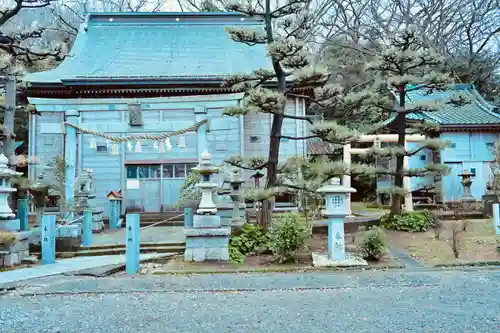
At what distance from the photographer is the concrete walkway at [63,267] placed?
23.0 ft

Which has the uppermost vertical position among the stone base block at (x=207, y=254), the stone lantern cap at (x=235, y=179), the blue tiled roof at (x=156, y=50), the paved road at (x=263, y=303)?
the blue tiled roof at (x=156, y=50)

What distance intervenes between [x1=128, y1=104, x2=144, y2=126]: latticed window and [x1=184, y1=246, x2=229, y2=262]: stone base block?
454 cm

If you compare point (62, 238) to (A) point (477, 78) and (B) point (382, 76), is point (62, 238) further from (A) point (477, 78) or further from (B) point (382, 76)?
(A) point (477, 78)

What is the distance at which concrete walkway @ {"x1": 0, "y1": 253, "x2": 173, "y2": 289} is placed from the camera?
7.02 m

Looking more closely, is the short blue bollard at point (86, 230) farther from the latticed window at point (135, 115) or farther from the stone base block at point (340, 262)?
the stone base block at point (340, 262)

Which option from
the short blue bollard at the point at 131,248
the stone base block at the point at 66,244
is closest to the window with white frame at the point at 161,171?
the stone base block at the point at 66,244

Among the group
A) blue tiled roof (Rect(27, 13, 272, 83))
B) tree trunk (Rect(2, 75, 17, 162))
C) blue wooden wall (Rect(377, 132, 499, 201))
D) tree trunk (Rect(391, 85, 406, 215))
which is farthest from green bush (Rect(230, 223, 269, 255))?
blue wooden wall (Rect(377, 132, 499, 201))

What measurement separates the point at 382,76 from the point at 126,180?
885cm

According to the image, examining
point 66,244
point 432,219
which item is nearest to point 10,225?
point 66,244

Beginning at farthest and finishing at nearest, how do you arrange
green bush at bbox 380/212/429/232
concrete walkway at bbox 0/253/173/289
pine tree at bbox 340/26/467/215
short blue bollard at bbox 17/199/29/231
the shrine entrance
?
1. the shrine entrance
2. green bush at bbox 380/212/429/232
3. pine tree at bbox 340/26/467/215
4. short blue bollard at bbox 17/199/29/231
5. concrete walkway at bbox 0/253/173/289

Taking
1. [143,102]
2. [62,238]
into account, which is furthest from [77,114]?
[62,238]

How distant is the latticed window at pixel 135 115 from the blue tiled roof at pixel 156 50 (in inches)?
92.3

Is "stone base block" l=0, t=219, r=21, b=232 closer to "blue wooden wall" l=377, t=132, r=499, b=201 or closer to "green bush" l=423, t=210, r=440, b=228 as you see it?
"green bush" l=423, t=210, r=440, b=228

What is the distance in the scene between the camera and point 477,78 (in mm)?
23812
